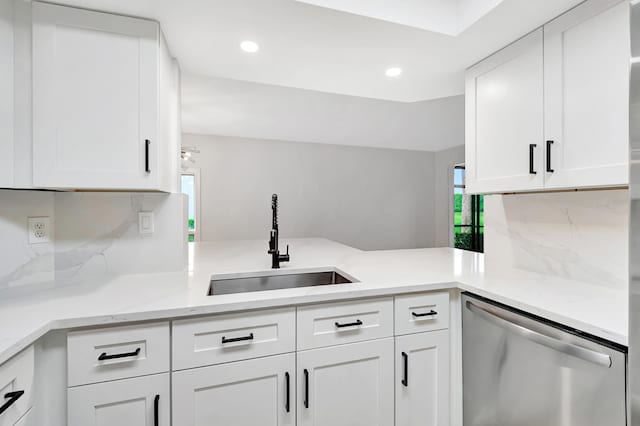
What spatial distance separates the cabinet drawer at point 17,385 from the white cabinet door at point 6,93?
0.67 metres

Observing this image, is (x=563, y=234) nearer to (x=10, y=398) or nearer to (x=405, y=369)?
(x=405, y=369)

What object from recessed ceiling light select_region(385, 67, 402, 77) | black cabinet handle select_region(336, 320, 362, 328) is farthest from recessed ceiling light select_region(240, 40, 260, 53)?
black cabinet handle select_region(336, 320, 362, 328)

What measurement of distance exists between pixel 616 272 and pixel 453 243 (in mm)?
4615

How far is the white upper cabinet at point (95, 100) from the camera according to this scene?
3.91ft

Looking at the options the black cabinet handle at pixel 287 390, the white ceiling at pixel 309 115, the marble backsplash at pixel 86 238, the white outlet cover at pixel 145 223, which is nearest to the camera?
the black cabinet handle at pixel 287 390

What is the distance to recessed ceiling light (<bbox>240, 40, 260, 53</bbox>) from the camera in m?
1.48

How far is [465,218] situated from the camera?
5809 mm

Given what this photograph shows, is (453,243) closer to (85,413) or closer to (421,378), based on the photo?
(421,378)

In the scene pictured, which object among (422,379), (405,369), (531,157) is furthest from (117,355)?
(531,157)

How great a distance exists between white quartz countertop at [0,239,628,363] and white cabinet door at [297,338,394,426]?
0.24 m

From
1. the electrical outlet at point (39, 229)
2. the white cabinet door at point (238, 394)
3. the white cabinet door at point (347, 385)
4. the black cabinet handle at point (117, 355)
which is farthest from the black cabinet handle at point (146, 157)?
the white cabinet door at point (347, 385)

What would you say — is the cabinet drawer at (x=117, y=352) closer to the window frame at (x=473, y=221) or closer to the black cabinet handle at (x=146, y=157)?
the black cabinet handle at (x=146, y=157)

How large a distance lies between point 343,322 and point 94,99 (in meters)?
1.36

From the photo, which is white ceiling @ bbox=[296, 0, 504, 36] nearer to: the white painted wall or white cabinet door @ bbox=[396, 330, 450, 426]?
white cabinet door @ bbox=[396, 330, 450, 426]
